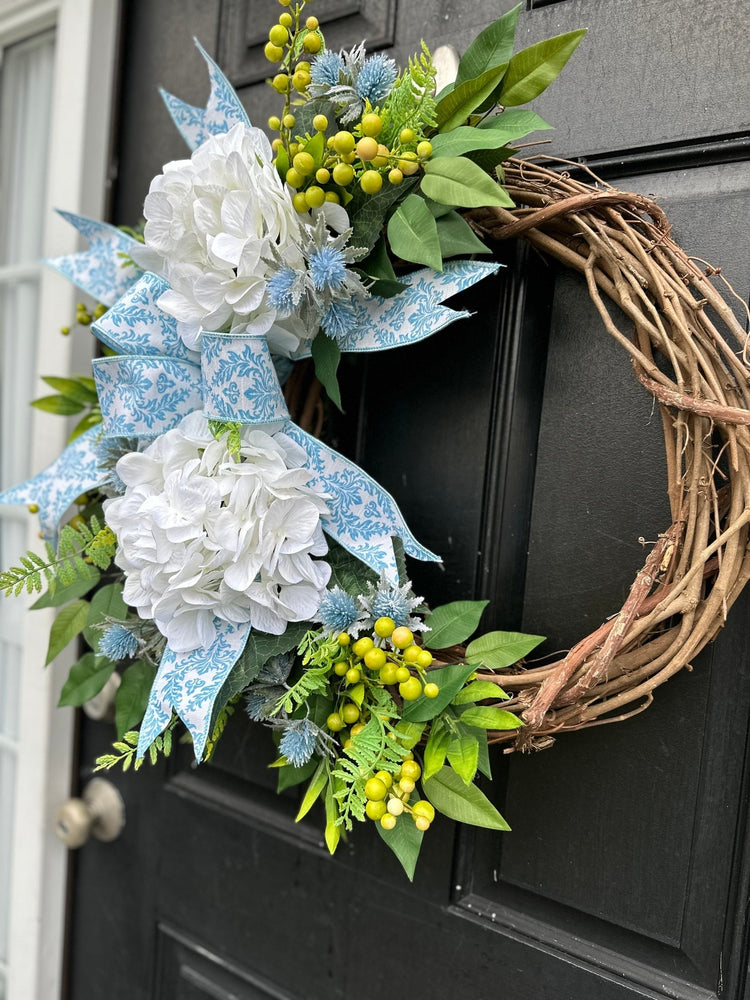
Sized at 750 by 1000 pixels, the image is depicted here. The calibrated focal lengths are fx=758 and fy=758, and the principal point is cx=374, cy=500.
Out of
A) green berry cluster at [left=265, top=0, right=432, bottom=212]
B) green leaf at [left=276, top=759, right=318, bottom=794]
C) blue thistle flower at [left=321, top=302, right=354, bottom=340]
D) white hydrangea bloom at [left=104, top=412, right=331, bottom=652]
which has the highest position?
green berry cluster at [left=265, top=0, right=432, bottom=212]

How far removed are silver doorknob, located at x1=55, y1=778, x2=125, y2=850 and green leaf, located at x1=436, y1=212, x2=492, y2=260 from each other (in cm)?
82

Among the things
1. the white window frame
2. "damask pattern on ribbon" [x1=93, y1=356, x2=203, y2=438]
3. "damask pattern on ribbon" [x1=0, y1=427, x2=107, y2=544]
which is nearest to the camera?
"damask pattern on ribbon" [x1=93, y1=356, x2=203, y2=438]

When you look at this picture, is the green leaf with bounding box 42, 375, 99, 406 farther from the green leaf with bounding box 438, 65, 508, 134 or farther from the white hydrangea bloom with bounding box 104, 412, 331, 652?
the green leaf with bounding box 438, 65, 508, 134

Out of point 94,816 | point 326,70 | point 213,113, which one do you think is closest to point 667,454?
point 326,70

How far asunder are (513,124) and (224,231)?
22cm

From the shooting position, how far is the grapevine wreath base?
0.50m

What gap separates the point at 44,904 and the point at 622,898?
0.79 m

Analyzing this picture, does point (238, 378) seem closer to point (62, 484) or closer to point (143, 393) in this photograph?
point (143, 393)

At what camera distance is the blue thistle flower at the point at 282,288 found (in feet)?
1.77

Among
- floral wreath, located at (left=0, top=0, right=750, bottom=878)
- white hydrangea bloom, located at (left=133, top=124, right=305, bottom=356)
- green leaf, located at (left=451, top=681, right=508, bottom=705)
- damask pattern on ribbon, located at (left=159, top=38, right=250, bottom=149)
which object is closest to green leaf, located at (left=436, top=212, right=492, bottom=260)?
floral wreath, located at (left=0, top=0, right=750, bottom=878)

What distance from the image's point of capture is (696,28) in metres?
0.58

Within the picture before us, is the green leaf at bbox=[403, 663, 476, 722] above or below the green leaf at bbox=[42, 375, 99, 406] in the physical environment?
below

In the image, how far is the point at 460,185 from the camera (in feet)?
1.67

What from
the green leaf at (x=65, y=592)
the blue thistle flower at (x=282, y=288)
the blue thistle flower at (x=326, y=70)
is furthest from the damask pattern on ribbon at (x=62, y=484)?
the blue thistle flower at (x=326, y=70)
